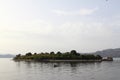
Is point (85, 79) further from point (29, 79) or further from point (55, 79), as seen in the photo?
point (29, 79)

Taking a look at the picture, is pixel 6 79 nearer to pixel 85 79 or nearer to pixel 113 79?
pixel 85 79

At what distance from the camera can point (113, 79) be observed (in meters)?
80.1

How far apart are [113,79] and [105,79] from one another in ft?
7.54

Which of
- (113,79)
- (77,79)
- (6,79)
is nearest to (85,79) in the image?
(77,79)

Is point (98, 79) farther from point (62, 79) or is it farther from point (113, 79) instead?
point (62, 79)

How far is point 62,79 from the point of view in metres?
79.8

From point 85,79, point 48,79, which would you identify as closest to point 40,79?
point 48,79

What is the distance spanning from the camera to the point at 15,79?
81875mm

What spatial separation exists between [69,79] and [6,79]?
18759mm

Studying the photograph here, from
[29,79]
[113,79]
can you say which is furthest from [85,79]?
[29,79]

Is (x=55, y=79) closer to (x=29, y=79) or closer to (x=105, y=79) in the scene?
(x=29, y=79)

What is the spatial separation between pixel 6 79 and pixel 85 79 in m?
23.3

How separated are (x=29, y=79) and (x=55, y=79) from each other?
25.1 ft

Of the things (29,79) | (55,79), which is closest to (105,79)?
(55,79)
